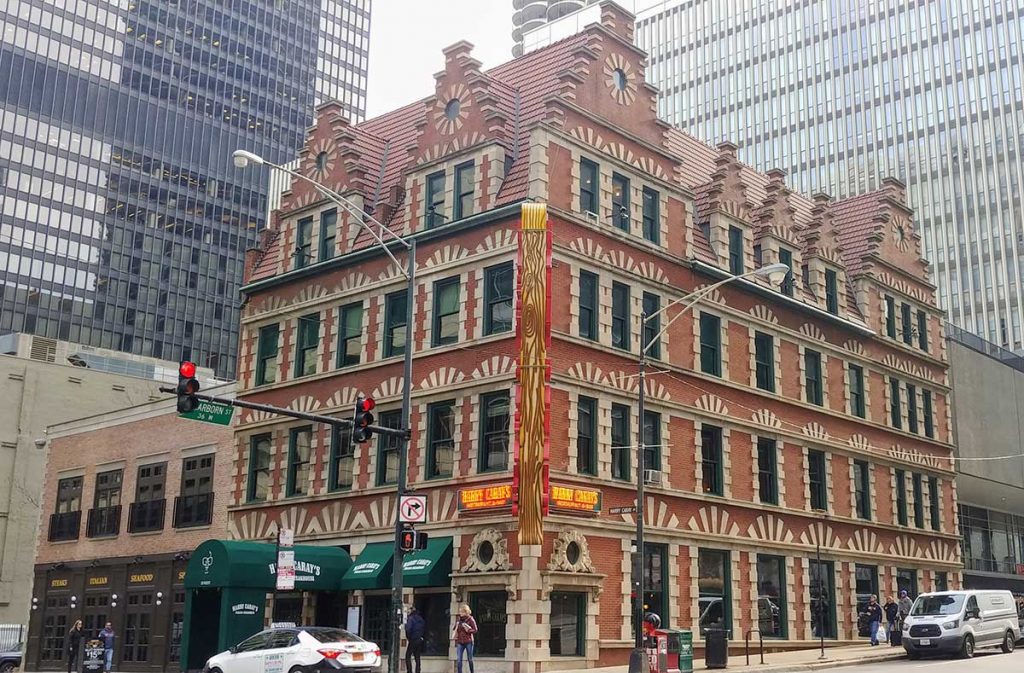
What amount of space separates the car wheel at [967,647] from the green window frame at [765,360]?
39.1 ft

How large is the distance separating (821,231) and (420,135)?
61.2 ft

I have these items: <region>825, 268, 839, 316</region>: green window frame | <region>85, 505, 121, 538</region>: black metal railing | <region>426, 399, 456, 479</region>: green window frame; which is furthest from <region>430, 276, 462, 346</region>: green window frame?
<region>85, 505, 121, 538</region>: black metal railing

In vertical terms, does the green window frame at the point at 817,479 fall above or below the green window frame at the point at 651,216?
below

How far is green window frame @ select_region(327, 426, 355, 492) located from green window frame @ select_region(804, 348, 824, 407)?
60.3 feet

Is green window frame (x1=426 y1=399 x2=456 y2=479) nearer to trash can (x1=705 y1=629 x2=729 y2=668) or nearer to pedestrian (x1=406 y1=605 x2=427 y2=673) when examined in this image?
pedestrian (x1=406 y1=605 x2=427 y2=673)

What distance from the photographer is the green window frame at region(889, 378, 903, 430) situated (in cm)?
4944

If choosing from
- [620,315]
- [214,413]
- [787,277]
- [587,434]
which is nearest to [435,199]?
[620,315]

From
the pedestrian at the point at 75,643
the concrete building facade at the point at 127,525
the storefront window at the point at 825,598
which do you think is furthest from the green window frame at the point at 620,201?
the pedestrian at the point at 75,643

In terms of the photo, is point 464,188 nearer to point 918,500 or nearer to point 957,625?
point 957,625

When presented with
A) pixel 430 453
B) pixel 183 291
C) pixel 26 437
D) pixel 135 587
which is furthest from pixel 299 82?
pixel 430 453

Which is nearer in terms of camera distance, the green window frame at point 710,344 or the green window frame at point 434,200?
the green window frame at point 434,200

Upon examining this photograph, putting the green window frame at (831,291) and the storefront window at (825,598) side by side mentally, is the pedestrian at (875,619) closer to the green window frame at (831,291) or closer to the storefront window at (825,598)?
the storefront window at (825,598)

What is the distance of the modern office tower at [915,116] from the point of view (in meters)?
117

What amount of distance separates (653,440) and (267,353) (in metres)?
15.5
